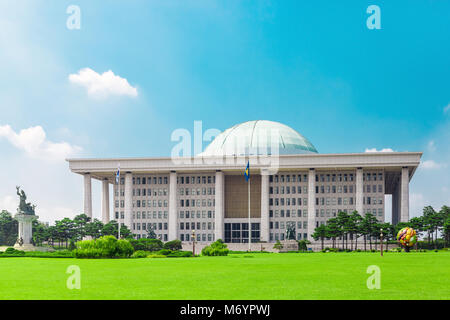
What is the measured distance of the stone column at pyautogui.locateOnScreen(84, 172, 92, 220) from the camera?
100 m

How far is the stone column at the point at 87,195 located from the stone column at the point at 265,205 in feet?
105

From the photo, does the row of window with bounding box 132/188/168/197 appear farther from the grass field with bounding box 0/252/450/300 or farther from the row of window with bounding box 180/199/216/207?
the grass field with bounding box 0/252/450/300

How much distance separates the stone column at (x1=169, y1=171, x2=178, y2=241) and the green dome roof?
12.3 metres

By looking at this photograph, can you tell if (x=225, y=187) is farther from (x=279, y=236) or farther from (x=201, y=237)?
(x=279, y=236)

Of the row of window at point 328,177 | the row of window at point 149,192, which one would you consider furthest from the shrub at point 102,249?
the row of window at point 328,177

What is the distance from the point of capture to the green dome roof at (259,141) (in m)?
106

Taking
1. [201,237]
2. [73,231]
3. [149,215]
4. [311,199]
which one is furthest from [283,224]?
[73,231]

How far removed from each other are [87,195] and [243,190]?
29322 millimetres

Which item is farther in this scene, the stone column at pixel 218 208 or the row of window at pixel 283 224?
the row of window at pixel 283 224

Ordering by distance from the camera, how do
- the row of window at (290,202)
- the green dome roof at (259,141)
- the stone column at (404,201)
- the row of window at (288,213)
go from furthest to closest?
1. the green dome roof at (259,141)
2. the row of window at (290,202)
3. the row of window at (288,213)
4. the stone column at (404,201)

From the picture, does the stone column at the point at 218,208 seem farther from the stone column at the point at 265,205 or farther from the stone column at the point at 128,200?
the stone column at the point at 128,200

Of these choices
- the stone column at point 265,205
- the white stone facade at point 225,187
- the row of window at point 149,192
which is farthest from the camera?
the row of window at point 149,192
